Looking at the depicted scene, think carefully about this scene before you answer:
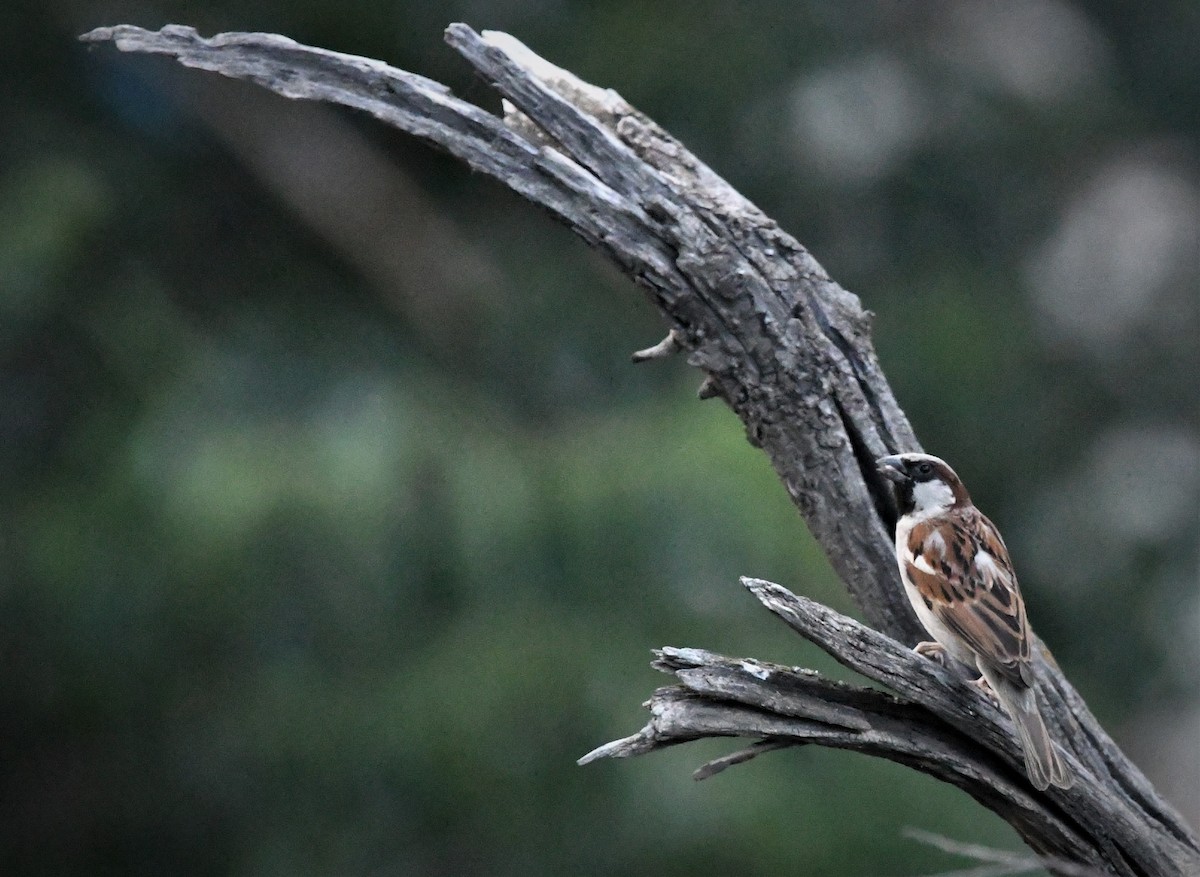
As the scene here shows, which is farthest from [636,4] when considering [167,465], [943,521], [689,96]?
[943,521]

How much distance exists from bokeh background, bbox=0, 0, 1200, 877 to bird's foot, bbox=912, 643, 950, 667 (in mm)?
2470

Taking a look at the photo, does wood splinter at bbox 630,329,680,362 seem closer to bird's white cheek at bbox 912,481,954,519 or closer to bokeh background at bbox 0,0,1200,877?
bird's white cheek at bbox 912,481,954,519

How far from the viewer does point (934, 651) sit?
3.45 metres

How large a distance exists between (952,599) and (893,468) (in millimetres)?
316

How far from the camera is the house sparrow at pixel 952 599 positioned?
3254mm

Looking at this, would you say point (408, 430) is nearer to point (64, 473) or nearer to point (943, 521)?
point (64, 473)

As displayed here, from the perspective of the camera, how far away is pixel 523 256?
8297 mm

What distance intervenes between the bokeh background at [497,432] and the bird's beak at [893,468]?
104 inches

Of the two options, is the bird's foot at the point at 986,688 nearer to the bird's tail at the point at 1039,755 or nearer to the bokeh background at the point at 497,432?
the bird's tail at the point at 1039,755

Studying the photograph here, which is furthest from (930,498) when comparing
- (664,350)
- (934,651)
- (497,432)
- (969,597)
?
(497,432)

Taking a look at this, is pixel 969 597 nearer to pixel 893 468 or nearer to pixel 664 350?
pixel 893 468

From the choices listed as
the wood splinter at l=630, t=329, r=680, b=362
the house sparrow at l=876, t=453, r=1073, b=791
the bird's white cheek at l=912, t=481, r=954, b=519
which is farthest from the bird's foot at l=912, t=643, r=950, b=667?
the wood splinter at l=630, t=329, r=680, b=362

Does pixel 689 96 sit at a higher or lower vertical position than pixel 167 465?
higher

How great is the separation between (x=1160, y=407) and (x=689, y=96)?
3.34 metres
